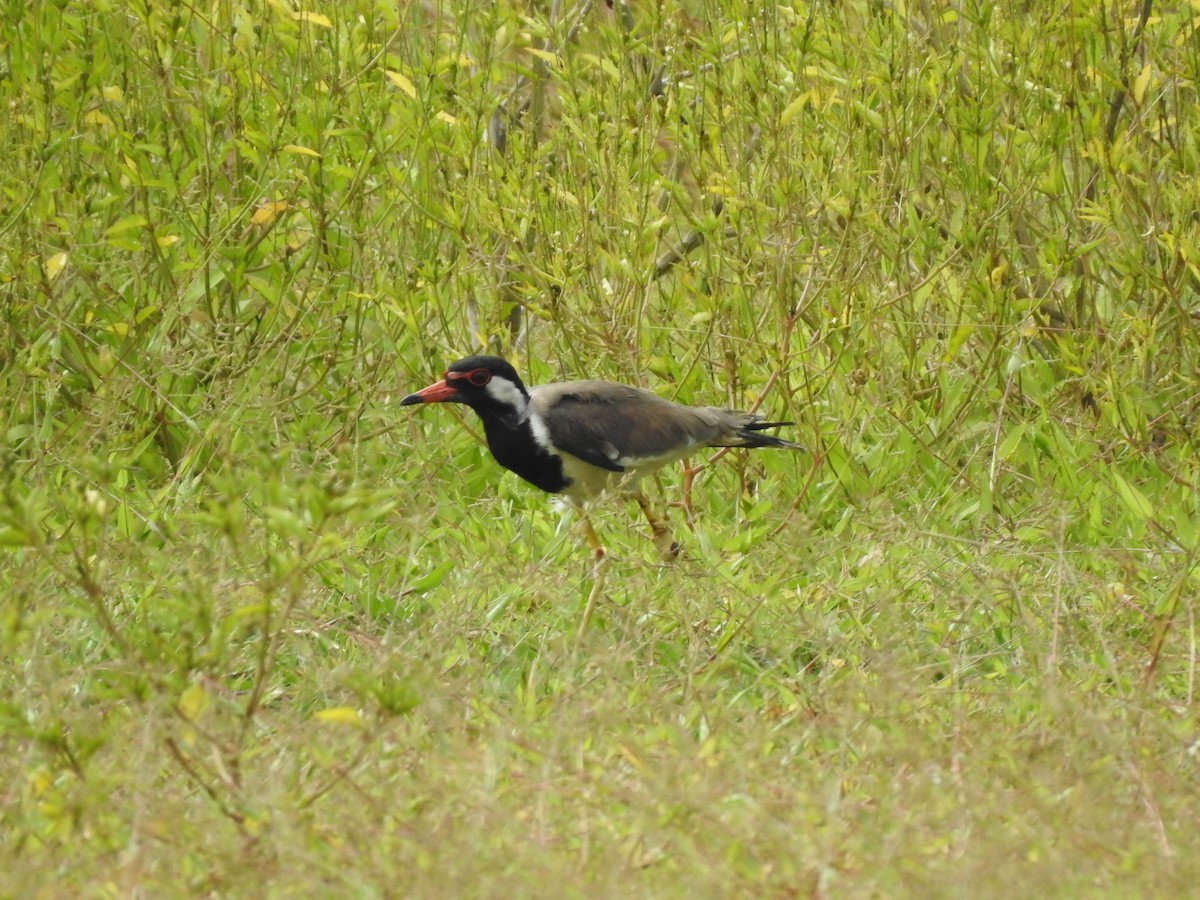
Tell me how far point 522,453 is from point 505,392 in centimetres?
22

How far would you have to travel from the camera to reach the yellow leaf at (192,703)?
3.67 metres

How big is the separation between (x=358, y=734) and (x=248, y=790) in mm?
494

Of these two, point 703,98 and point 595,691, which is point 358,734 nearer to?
point 595,691

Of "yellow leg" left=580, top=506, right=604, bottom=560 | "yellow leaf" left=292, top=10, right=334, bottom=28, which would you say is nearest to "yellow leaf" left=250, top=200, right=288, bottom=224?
"yellow leaf" left=292, top=10, right=334, bottom=28

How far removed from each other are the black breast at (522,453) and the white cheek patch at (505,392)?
0.08m

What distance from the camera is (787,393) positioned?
6.59 m

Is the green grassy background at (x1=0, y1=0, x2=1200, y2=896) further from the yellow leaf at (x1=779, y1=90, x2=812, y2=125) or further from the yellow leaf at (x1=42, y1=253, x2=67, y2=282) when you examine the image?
the yellow leaf at (x1=42, y1=253, x2=67, y2=282)

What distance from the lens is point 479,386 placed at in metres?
6.14

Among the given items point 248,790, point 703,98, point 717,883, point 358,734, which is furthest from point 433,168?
point 717,883

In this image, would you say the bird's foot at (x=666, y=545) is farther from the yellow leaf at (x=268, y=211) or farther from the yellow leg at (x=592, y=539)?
the yellow leaf at (x=268, y=211)

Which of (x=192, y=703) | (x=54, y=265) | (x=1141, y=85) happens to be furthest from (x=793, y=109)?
(x=192, y=703)

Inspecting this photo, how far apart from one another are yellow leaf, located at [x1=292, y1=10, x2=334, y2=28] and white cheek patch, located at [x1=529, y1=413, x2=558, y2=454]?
1674mm

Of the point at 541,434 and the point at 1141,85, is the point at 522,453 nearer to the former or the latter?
the point at 541,434

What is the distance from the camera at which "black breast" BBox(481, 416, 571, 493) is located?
20.1 feet
